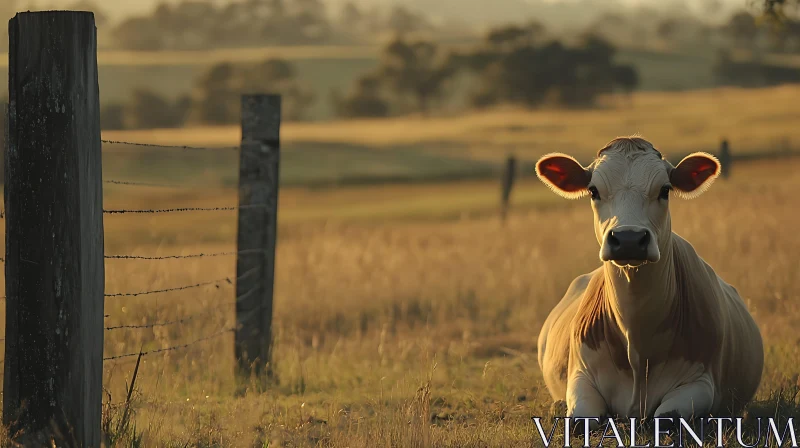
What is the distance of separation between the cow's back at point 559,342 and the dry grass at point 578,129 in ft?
116

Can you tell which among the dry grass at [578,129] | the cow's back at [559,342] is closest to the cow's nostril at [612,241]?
the cow's back at [559,342]

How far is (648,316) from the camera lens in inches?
235

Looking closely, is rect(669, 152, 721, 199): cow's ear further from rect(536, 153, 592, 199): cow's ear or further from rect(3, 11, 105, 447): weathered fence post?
rect(3, 11, 105, 447): weathered fence post

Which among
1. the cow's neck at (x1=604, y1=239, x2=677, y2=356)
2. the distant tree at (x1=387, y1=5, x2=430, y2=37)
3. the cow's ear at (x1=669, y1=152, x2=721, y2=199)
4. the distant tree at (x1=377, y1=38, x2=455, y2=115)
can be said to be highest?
the distant tree at (x1=387, y1=5, x2=430, y2=37)

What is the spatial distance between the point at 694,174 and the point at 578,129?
52490 mm

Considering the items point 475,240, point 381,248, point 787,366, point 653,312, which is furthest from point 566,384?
point 475,240

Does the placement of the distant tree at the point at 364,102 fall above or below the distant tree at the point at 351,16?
below

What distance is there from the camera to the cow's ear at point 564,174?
6172 millimetres

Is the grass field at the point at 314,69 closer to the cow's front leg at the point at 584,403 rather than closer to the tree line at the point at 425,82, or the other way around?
the tree line at the point at 425,82

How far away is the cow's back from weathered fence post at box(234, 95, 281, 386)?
2.21 metres

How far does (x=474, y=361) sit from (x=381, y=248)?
669 cm

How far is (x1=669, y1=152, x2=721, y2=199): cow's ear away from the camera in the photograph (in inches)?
234

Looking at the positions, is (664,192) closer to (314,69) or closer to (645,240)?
(645,240)

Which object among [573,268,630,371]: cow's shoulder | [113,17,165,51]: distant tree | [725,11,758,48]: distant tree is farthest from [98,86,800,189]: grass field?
[113,17,165,51]: distant tree
